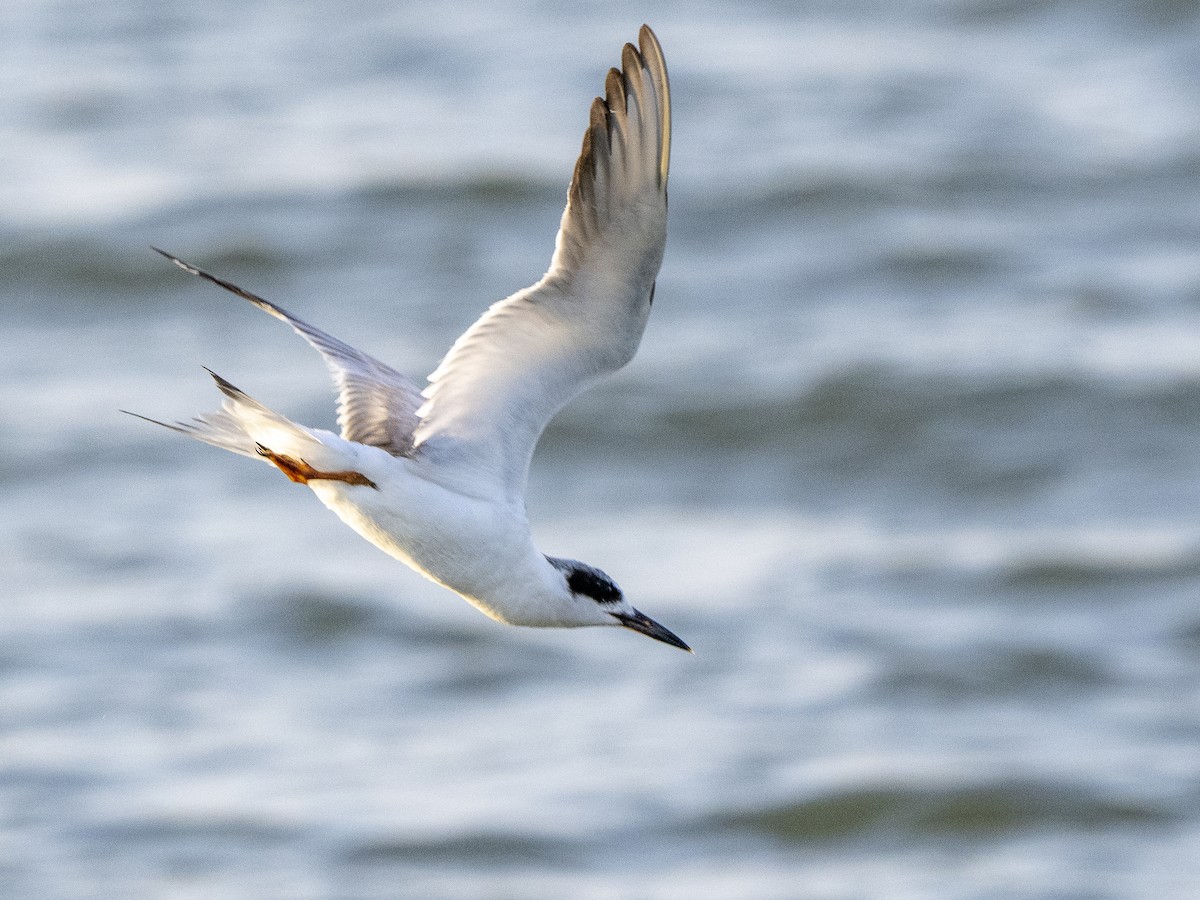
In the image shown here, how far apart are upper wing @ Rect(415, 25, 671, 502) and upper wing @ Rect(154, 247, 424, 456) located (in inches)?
4.1

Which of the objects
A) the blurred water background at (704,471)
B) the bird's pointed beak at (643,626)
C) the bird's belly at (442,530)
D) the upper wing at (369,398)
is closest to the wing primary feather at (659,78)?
the bird's belly at (442,530)

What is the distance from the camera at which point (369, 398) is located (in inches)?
197

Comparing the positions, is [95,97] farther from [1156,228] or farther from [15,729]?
[1156,228]

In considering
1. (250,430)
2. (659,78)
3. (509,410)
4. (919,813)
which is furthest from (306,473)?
(919,813)

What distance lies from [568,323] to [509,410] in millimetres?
238

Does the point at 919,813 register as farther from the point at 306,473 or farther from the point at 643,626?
the point at 306,473

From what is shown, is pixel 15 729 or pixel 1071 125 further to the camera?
pixel 1071 125

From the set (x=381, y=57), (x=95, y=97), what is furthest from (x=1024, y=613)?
(x=95, y=97)

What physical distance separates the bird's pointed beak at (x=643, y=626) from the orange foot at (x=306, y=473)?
2.82ft

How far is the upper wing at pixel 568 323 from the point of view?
4.50 metres

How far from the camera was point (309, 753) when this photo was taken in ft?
45.1

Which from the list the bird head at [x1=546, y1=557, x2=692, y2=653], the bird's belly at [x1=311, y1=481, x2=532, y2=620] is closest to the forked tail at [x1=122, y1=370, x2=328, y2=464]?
the bird's belly at [x1=311, y1=481, x2=532, y2=620]

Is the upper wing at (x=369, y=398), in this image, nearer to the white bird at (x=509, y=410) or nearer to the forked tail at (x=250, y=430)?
the white bird at (x=509, y=410)

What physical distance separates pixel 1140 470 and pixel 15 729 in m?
8.20
